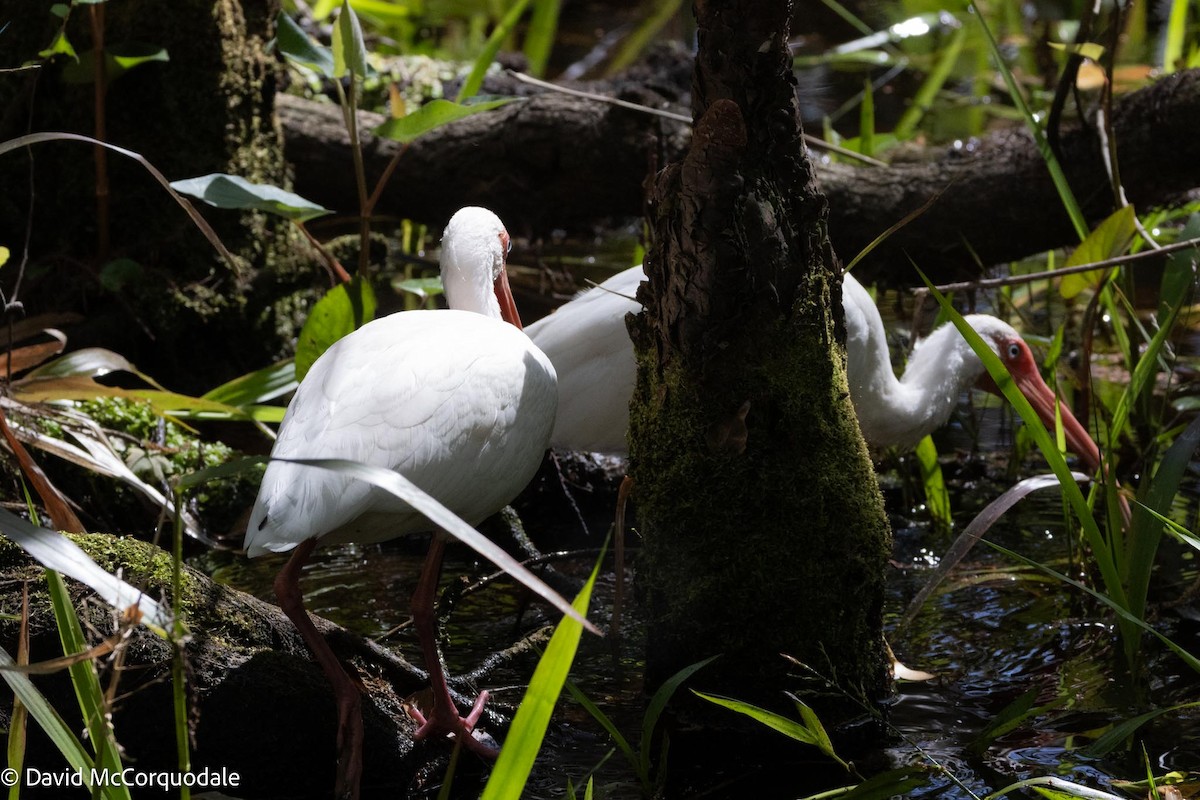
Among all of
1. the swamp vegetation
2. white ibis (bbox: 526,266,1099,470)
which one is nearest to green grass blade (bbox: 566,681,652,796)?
the swamp vegetation

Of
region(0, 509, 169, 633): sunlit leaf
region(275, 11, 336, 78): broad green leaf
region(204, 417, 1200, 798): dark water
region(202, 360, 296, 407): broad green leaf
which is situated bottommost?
region(204, 417, 1200, 798): dark water

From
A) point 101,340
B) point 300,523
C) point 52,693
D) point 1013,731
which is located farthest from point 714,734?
point 101,340

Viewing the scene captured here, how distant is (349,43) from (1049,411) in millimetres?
2639

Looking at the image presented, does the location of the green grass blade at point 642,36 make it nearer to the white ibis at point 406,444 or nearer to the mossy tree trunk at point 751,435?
the white ibis at point 406,444

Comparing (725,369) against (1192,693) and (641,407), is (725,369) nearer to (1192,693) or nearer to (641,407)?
(641,407)

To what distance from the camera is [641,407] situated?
2.83 meters

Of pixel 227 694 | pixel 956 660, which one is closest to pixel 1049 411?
pixel 956 660

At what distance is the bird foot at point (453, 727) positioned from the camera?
8.96ft

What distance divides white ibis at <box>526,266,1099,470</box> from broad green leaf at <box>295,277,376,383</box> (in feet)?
1.89

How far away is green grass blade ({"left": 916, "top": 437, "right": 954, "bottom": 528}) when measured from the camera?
4.22 m

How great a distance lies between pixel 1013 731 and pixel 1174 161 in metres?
2.86

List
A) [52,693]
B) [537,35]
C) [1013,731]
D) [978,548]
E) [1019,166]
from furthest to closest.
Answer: [537,35] → [1019,166] → [978,548] → [1013,731] → [52,693]

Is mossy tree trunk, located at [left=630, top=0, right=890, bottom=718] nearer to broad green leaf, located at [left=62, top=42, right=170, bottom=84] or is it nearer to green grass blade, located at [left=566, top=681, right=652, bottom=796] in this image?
green grass blade, located at [left=566, top=681, right=652, bottom=796]

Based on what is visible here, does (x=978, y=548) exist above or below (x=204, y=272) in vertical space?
below
